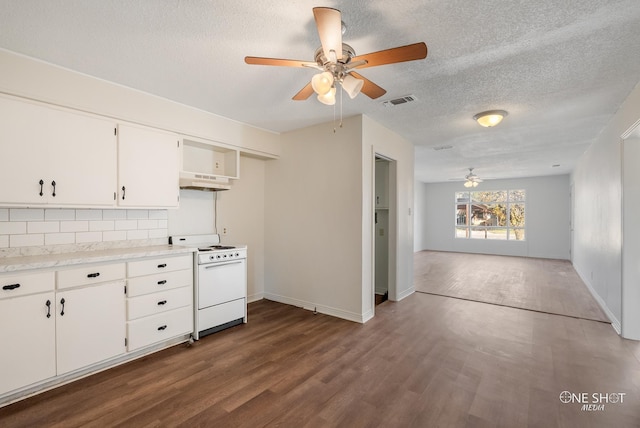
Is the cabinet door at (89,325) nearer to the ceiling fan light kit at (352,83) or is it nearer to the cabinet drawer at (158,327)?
the cabinet drawer at (158,327)

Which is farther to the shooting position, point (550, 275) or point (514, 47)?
point (550, 275)

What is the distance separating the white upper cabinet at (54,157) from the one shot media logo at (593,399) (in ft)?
14.0

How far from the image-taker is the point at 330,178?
4.04 meters

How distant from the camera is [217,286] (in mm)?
3410

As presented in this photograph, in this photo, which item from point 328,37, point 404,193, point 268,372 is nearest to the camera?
point 328,37

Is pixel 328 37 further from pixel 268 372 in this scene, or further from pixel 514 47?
pixel 268 372

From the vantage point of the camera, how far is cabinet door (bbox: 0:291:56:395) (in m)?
2.09

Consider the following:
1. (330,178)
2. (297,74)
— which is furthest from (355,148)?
(297,74)

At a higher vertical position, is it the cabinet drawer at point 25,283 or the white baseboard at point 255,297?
the cabinet drawer at point 25,283

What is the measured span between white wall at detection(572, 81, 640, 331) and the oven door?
4.46 meters

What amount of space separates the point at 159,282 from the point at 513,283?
626 centimetres

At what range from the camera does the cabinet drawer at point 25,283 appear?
2104mm

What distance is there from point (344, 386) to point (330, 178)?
253 centimetres

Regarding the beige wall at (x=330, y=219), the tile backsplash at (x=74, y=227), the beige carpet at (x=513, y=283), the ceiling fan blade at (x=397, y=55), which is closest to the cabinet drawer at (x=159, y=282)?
the tile backsplash at (x=74, y=227)
